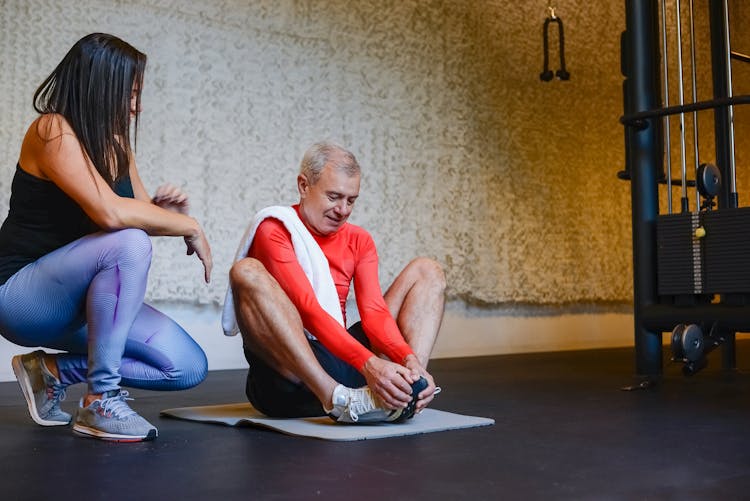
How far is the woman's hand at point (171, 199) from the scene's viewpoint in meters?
2.02

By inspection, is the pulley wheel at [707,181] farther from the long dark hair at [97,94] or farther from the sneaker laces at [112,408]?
the sneaker laces at [112,408]

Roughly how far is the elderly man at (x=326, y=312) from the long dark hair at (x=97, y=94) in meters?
0.39

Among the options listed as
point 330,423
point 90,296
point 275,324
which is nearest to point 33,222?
point 90,296

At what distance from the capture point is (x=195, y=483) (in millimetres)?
1460

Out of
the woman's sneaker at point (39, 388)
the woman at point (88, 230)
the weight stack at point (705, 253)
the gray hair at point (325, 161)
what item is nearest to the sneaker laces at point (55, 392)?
the woman's sneaker at point (39, 388)

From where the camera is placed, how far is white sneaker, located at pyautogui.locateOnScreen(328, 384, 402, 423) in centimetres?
196

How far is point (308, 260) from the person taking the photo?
82.8 inches

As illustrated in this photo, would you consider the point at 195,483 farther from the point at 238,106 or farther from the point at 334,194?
the point at 238,106

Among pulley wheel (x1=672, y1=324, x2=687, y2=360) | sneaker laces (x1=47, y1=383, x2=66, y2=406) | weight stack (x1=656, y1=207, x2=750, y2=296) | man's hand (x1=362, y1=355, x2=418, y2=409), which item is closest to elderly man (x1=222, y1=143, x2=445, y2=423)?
man's hand (x1=362, y1=355, x2=418, y2=409)

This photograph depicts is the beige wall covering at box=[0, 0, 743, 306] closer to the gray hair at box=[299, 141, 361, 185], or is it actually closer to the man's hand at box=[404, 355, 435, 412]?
the gray hair at box=[299, 141, 361, 185]

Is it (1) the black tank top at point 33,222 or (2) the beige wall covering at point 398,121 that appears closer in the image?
(1) the black tank top at point 33,222

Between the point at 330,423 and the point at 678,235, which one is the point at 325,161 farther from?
the point at 678,235

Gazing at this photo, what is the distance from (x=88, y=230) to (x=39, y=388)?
44 centimetres

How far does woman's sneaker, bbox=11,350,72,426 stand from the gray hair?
78 centimetres
